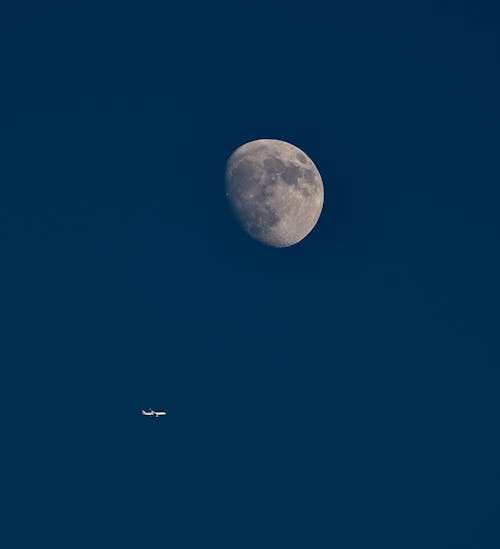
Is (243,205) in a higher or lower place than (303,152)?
lower

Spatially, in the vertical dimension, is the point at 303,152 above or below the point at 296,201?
above

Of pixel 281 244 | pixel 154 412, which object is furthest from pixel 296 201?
pixel 154 412

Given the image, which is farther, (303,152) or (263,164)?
(303,152)

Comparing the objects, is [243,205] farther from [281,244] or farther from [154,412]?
[154,412]

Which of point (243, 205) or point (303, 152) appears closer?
point (243, 205)

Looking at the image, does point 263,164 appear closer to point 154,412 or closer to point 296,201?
point 296,201

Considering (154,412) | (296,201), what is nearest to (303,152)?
(296,201)

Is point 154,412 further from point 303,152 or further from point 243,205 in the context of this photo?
point 303,152

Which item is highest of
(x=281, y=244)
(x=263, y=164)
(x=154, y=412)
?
(x=263, y=164)
